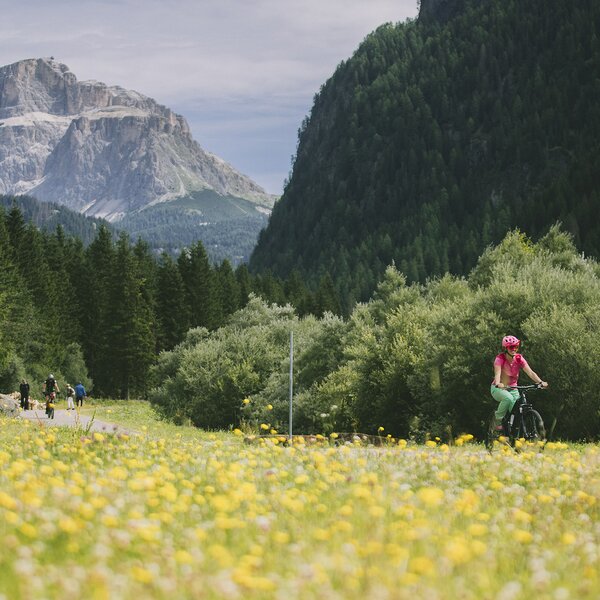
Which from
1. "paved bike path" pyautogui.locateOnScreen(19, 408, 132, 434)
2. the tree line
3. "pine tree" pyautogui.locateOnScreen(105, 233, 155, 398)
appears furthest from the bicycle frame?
"pine tree" pyautogui.locateOnScreen(105, 233, 155, 398)

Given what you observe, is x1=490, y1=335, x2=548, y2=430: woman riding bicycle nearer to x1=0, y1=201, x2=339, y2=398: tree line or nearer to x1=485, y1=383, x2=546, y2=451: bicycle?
x1=485, y1=383, x2=546, y2=451: bicycle

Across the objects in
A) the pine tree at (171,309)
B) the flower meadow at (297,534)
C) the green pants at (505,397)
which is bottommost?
the flower meadow at (297,534)

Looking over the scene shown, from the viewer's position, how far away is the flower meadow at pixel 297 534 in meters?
5.21

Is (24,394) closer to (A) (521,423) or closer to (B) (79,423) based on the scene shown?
(B) (79,423)

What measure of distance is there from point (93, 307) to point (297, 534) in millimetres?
99674

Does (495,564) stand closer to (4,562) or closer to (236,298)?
(4,562)

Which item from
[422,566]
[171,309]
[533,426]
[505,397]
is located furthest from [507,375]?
[171,309]

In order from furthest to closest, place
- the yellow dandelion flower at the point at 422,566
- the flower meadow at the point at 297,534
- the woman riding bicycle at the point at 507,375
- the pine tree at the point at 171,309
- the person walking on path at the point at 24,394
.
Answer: the pine tree at the point at 171,309, the person walking on path at the point at 24,394, the woman riding bicycle at the point at 507,375, the flower meadow at the point at 297,534, the yellow dandelion flower at the point at 422,566

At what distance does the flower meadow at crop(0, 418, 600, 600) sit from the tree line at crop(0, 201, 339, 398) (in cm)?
7016

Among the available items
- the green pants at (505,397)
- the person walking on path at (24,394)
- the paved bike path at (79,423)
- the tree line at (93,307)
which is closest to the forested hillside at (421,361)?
the green pants at (505,397)

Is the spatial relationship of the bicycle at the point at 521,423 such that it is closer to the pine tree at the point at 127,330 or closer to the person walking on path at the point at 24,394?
the person walking on path at the point at 24,394

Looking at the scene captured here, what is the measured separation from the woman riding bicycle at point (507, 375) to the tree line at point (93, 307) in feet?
214

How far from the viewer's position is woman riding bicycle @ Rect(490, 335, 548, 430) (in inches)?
653

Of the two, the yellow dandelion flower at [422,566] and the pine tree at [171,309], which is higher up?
the pine tree at [171,309]
